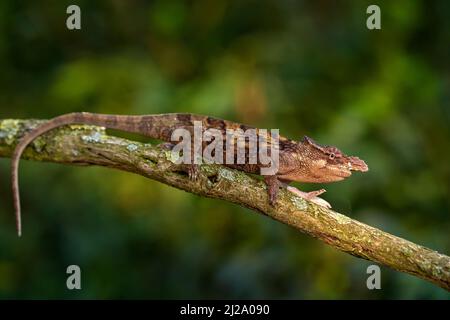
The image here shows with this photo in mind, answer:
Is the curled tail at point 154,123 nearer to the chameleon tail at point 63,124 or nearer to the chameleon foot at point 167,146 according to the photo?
the chameleon tail at point 63,124

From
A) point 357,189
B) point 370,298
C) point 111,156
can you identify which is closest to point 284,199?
point 111,156

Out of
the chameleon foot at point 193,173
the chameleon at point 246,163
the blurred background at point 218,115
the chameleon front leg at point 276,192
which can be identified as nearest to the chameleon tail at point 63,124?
the chameleon at point 246,163

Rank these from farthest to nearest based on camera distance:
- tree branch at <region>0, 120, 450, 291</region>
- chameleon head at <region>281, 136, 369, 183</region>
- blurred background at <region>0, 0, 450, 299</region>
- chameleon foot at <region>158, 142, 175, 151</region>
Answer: blurred background at <region>0, 0, 450, 299</region>
chameleon head at <region>281, 136, 369, 183</region>
chameleon foot at <region>158, 142, 175, 151</region>
tree branch at <region>0, 120, 450, 291</region>

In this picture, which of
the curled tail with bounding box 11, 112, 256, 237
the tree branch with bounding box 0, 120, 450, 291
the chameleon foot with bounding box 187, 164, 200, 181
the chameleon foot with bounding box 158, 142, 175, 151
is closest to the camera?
the tree branch with bounding box 0, 120, 450, 291

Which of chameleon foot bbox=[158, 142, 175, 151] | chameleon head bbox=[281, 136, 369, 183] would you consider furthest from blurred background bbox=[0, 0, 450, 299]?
chameleon foot bbox=[158, 142, 175, 151]

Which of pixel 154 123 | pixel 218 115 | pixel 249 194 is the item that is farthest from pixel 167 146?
pixel 218 115

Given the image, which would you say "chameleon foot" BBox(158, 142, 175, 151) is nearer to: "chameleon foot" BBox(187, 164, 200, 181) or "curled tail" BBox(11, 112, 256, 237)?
"curled tail" BBox(11, 112, 256, 237)
